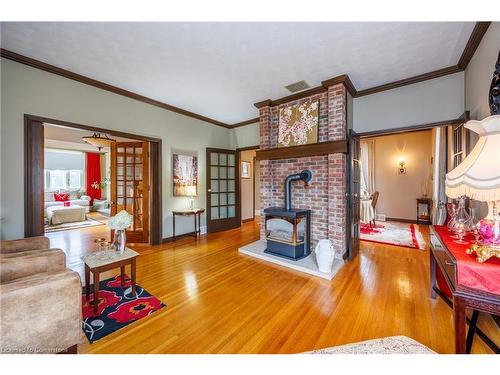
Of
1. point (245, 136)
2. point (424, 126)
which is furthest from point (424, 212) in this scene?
point (245, 136)

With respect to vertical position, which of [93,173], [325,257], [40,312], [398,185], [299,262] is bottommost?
[299,262]

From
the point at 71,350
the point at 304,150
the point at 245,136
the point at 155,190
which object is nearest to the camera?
the point at 71,350

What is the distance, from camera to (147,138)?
388 cm

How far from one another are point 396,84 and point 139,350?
442 cm

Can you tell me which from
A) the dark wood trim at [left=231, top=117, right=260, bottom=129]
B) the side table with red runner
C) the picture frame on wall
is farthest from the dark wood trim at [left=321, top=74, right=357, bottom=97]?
the picture frame on wall

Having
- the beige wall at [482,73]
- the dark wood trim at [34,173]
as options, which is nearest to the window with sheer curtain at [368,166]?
the beige wall at [482,73]

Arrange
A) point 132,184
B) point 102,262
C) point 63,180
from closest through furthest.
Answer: point 102,262 → point 132,184 → point 63,180

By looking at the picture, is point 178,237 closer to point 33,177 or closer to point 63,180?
point 33,177

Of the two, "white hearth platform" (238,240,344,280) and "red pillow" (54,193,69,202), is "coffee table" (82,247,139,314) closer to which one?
"white hearth platform" (238,240,344,280)

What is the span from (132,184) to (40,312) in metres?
3.23

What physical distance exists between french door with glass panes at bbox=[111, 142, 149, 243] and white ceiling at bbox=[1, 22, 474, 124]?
4.53 ft

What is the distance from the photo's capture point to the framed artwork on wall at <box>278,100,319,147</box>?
346cm

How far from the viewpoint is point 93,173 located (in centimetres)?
918
